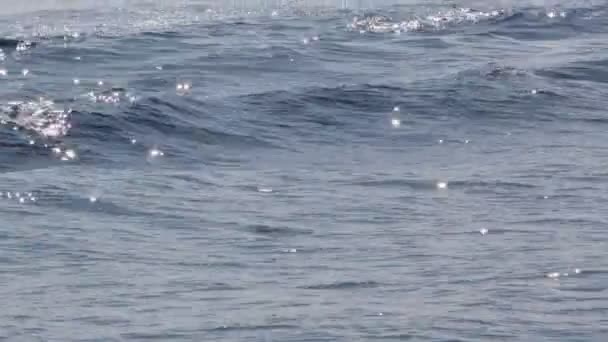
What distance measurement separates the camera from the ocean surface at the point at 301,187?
297 inches

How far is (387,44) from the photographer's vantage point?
2084 centimetres

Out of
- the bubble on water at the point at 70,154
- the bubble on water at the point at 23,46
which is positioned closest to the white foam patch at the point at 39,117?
the bubble on water at the point at 70,154

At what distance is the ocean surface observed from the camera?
7531 mm

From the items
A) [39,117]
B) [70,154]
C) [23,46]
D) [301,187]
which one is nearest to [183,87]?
[39,117]

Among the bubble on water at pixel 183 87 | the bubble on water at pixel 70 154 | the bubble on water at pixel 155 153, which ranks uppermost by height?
the bubble on water at pixel 70 154

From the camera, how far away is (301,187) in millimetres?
11070

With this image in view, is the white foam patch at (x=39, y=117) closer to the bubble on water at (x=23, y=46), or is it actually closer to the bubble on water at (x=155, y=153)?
the bubble on water at (x=155, y=153)

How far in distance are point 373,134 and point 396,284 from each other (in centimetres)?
588

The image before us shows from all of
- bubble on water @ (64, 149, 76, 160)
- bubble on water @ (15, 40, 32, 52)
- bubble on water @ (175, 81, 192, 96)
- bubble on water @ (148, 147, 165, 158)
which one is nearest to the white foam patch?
bubble on water @ (64, 149, 76, 160)

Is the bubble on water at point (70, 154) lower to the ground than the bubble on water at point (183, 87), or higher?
higher

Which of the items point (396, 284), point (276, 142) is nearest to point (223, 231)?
point (396, 284)

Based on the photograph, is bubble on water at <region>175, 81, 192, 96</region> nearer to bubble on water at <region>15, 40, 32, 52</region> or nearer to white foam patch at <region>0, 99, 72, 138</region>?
white foam patch at <region>0, 99, 72, 138</region>

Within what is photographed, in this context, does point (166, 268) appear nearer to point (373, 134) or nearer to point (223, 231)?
point (223, 231)

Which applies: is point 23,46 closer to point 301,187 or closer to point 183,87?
point 183,87
